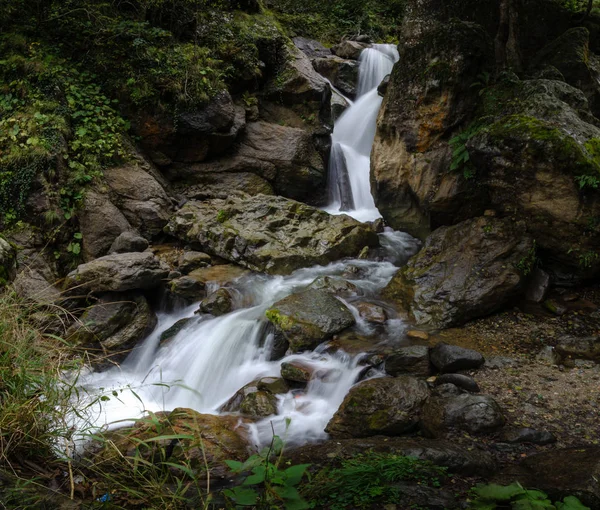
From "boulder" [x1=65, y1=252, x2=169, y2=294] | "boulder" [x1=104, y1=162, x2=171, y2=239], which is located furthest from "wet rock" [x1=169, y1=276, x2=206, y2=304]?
"boulder" [x1=104, y1=162, x2=171, y2=239]

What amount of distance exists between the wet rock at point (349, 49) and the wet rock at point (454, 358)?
12862 millimetres

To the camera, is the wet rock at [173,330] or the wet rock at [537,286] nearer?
the wet rock at [537,286]

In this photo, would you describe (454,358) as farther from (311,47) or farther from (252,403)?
(311,47)

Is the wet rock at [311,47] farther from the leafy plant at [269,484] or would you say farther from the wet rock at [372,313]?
the leafy plant at [269,484]

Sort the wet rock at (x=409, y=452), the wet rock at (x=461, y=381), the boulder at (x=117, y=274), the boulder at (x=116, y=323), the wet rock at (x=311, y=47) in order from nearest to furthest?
1. the wet rock at (x=409, y=452)
2. the wet rock at (x=461, y=381)
3. the boulder at (x=116, y=323)
4. the boulder at (x=117, y=274)
5. the wet rock at (x=311, y=47)

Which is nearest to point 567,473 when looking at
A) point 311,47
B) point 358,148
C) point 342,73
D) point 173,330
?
point 173,330

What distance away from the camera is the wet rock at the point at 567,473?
2.44 m

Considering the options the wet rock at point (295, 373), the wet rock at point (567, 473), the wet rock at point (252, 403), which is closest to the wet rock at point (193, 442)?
the wet rock at point (252, 403)

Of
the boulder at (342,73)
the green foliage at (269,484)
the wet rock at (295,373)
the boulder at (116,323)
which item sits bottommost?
the boulder at (116,323)

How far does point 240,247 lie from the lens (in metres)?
8.27

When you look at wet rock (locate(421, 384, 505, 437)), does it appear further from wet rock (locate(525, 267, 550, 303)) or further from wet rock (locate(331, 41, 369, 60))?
wet rock (locate(331, 41, 369, 60))

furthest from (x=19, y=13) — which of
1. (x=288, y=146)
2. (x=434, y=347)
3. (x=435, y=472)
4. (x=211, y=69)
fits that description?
(x=435, y=472)

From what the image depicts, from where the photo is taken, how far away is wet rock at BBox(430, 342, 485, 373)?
493 cm

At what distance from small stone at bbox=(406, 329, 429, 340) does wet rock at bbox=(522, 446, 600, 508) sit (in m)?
2.35
